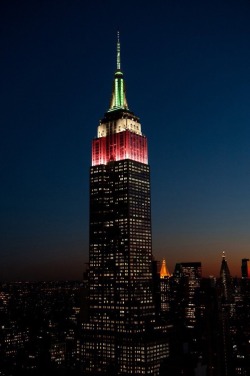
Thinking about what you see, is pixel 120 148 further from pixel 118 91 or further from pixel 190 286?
pixel 190 286

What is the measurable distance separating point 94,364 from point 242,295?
82.5 metres

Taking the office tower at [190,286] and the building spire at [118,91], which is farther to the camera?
the office tower at [190,286]

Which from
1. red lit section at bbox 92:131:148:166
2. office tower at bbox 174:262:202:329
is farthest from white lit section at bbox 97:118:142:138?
office tower at bbox 174:262:202:329

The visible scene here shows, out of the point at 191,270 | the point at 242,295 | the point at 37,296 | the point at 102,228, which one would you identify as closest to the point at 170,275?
the point at 191,270

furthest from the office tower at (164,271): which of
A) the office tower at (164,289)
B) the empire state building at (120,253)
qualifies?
the empire state building at (120,253)

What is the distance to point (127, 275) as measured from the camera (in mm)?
88688

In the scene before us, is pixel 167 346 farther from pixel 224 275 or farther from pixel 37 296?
pixel 37 296

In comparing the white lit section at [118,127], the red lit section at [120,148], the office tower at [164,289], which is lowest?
the office tower at [164,289]

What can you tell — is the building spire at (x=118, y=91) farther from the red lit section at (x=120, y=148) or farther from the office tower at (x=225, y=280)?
the office tower at (x=225, y=280)

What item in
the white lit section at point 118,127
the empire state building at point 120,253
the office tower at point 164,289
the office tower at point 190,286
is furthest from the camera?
the office tower at point 164,289

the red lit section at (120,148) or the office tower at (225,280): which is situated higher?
the red lit section at (120,148)

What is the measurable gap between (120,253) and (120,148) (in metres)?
20.9

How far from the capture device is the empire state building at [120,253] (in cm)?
8350

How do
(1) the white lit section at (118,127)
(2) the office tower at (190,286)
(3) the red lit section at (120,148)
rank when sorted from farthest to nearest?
(2) the office tower at (190,286) < (1) the white lit section at (118,127) < (3) the red lit section at (120,148)
